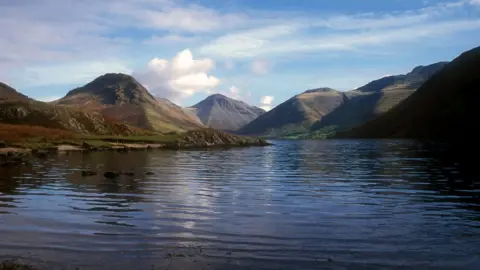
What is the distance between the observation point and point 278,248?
69.9ft

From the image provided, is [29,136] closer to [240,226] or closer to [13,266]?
[240,226]

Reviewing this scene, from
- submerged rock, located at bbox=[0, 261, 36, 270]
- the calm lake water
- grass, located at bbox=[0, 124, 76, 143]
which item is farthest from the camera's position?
grass, located at bbox=[0, 124, 76, 143]

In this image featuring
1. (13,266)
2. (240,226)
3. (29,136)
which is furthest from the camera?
(29,136)

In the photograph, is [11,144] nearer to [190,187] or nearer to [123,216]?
[190,187]

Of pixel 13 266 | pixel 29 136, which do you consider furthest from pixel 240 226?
pixel 29 136

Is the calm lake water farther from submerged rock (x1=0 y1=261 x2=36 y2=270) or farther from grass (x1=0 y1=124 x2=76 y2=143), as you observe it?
grass (x1=0 y1=124 x2=76 y2=143)

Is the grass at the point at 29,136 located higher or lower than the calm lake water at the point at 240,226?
higher

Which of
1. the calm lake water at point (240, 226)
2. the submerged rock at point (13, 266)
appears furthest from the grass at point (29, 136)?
the submerged rock at point (13, 266)

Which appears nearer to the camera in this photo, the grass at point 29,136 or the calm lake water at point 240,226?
the calm lake water at point 240,226

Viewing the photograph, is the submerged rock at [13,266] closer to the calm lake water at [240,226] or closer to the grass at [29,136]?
the calm lake water at [240,226]

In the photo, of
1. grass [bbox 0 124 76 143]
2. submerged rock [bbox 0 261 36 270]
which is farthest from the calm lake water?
grass [bbox 0 124 76 143]

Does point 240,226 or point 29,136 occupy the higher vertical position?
point 29,136

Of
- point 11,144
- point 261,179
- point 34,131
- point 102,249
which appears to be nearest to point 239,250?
point 102,249

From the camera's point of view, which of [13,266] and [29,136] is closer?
[13,266]
